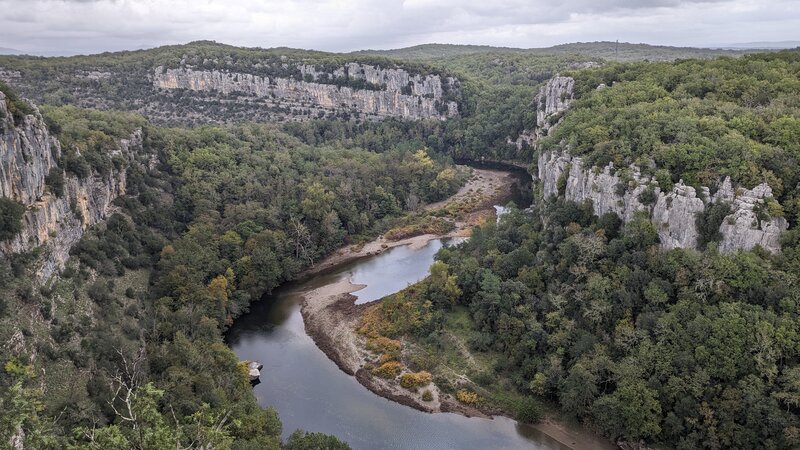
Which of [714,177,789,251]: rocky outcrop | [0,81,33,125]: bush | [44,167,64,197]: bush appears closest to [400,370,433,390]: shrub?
[714,177,789,251]: rocky outcrop

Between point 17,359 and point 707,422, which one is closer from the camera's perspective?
point 17,359

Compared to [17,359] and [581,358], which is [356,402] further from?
A: [17,359]

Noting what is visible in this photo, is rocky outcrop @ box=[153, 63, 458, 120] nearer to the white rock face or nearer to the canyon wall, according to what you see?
the white rock face

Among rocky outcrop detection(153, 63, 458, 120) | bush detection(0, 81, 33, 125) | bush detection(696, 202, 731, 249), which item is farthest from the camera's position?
rocky outcrop detection(153, 63, 458, 120)

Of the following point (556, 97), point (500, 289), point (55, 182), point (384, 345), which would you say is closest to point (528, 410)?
point (500, 289)

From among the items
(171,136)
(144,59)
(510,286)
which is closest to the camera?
(510,286)

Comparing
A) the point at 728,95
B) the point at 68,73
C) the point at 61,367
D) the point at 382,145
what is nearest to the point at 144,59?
the point at 68,73

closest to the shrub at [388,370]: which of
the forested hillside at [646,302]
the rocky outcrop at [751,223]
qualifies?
the forested hillside at [646,302]
